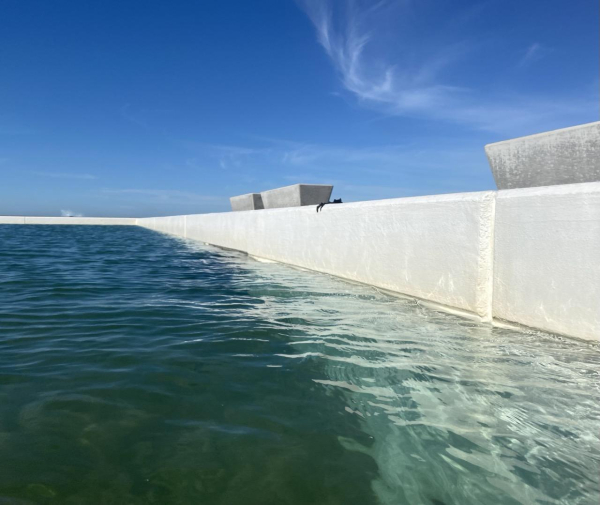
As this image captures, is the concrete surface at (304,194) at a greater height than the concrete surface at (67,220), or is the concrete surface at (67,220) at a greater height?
the concrete surface at (67,220)

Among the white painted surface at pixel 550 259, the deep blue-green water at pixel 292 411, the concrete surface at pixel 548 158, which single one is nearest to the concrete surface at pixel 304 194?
the concrete surface at pixel 548 158

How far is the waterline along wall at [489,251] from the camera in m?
3.20

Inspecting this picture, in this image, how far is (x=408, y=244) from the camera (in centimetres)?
507

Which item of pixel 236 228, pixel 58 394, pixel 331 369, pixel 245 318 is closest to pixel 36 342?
pixel 58 394

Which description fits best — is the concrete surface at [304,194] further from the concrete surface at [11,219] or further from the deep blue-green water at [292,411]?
the concrete surface at [11,219]

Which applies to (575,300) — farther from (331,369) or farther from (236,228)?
(236,228)

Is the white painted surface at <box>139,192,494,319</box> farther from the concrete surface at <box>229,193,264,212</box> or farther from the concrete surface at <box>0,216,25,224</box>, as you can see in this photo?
the concrete surface at <box>0,216,25,224</box>

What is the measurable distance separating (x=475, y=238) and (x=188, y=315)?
302cm

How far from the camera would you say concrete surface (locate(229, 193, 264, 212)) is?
12578 mm

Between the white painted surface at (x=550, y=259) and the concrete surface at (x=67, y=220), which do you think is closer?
the white painted surface at (x=550, y=259)

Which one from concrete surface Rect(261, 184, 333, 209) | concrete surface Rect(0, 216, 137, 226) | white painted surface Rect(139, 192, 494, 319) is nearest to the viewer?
white painted surface Rect(139, 192, 494, 319)

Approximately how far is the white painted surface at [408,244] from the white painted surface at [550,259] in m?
0.20

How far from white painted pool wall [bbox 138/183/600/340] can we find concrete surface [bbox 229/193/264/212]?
19.7 ft

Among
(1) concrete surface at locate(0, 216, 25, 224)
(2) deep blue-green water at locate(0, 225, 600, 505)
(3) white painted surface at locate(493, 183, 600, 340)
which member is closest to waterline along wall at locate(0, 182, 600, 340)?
(3) white painted surface at locate(493, 183, 600, 340)
